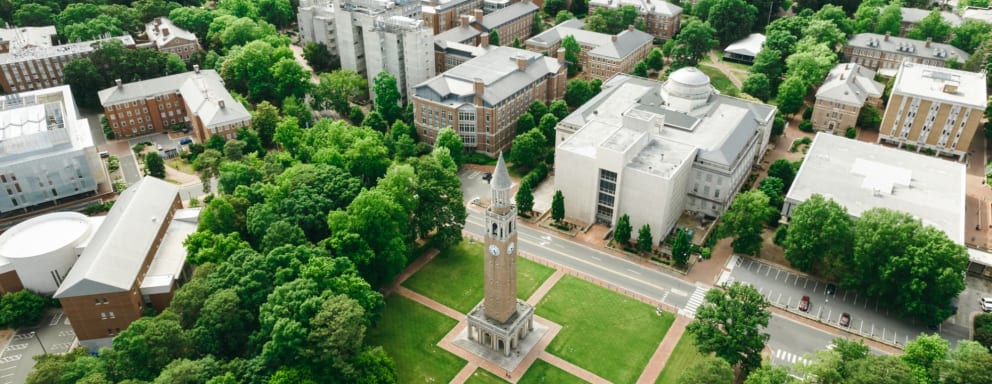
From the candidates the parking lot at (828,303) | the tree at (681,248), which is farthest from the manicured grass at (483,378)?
the parking lot at (828,303)

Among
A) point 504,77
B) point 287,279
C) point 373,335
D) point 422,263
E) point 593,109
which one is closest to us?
point 287,279

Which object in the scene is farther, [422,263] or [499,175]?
[422,263]

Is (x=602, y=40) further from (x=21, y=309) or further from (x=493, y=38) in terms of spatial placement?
(x=21, y=309)

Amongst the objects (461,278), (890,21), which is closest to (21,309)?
(461,278)

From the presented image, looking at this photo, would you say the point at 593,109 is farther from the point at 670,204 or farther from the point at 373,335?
the point at 373,335

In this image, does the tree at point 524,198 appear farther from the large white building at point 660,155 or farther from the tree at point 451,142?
the tree at point 451,142

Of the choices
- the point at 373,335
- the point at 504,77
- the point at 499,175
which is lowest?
the point at 373,335

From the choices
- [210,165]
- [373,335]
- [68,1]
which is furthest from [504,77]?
[68,1]
